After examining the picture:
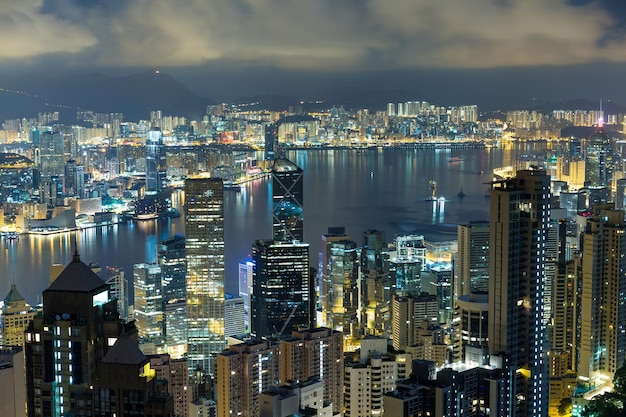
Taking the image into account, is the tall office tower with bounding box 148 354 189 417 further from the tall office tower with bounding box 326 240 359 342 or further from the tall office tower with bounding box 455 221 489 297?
the tall office tower with bounding box 455 221 489 297

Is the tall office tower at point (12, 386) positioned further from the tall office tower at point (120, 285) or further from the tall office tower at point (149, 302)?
the tall office tower at point (120, 285)

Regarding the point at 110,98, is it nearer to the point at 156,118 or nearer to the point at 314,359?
the point at 156,118

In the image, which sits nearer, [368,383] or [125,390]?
[125,390]

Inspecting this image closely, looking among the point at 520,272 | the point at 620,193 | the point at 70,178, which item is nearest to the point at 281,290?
the point at 520,272

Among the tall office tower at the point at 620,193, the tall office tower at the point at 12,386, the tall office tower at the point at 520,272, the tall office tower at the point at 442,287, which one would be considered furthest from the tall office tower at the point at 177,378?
the tall office tower at the point at 620,193

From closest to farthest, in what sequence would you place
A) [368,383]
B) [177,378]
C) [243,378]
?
[368,383] → [243,378] → [177,378]
